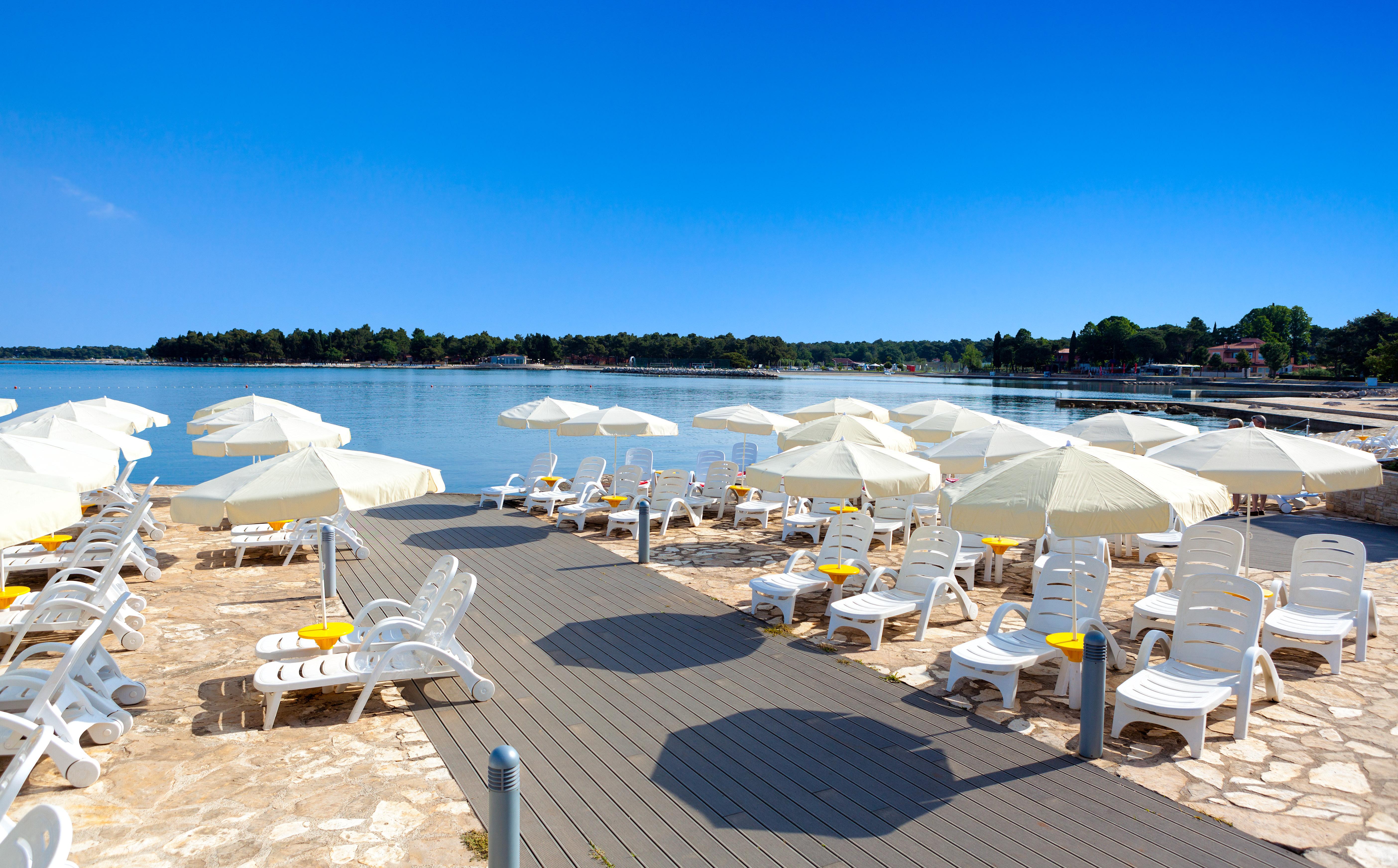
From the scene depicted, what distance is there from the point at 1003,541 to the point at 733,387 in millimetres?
88536

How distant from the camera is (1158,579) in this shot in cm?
759

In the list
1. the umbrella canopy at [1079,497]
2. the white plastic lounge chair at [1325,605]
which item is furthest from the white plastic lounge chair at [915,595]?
the white plastic lounge chair at [1325,605]

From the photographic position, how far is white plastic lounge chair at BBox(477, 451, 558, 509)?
1378 centimetres

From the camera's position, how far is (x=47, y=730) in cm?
394

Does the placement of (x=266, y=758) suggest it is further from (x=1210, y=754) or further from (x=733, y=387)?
(x=733, y=387)

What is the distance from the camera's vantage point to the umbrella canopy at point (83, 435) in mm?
9648

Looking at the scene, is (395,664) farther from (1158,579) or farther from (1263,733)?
(1158,579)

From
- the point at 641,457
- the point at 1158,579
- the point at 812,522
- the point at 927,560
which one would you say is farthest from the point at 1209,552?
the point at 641,457

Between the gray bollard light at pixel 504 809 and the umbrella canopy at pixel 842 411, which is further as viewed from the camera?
the umbrella canopy at pixel 842 411

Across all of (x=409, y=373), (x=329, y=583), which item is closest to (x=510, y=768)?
(x=329, y=583)

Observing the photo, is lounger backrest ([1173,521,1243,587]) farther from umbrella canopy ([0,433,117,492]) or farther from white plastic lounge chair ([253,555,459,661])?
umbrella canopy ([0,433,117,492])

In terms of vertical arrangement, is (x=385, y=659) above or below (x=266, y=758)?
above

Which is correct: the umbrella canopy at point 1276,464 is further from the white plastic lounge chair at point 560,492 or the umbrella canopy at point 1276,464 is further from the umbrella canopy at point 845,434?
the white plastic lounge chair at point 560,492

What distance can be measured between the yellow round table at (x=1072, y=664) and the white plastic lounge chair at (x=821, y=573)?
7.79 feet
